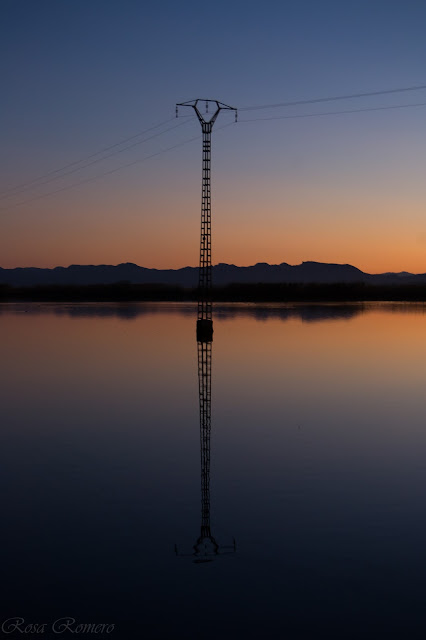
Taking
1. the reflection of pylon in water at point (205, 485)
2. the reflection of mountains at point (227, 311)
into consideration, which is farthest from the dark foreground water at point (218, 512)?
the reflection of mountains at point (227, 311)

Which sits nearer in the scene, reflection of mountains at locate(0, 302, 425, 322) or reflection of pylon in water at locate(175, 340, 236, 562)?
reflection of pylon in water at locate(175, 340, 236, 562)

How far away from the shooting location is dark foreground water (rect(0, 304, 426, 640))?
6.86 m

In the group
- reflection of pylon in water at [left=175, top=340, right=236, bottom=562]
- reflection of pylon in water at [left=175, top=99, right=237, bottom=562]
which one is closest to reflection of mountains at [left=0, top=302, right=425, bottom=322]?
reflection of pylon in water at [left=175, top=99, right=237, bottom=562]

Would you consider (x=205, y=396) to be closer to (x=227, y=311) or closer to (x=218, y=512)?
(x=218, y=512)

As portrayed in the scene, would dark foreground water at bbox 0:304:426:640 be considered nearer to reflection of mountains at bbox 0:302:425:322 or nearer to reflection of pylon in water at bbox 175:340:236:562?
reflection of pylon in water at bbox 175:340:236:562

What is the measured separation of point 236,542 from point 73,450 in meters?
6.25

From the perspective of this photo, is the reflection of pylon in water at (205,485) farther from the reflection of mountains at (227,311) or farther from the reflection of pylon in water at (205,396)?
the reflection of mountains at (227,311)

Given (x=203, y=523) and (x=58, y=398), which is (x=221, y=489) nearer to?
(x=203, y=523)

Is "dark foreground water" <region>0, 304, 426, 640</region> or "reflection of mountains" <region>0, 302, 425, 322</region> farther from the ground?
"dark foreground water" <region>0, 304, 426, 640</region>

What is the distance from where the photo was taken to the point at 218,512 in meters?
9.84

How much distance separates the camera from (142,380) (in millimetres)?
25094

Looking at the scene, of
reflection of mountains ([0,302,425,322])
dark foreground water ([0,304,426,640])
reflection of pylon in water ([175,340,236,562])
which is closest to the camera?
dark foreground water ([0,304,426,640])

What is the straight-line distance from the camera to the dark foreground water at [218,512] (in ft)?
22.5

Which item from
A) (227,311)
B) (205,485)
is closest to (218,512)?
(205,485)
